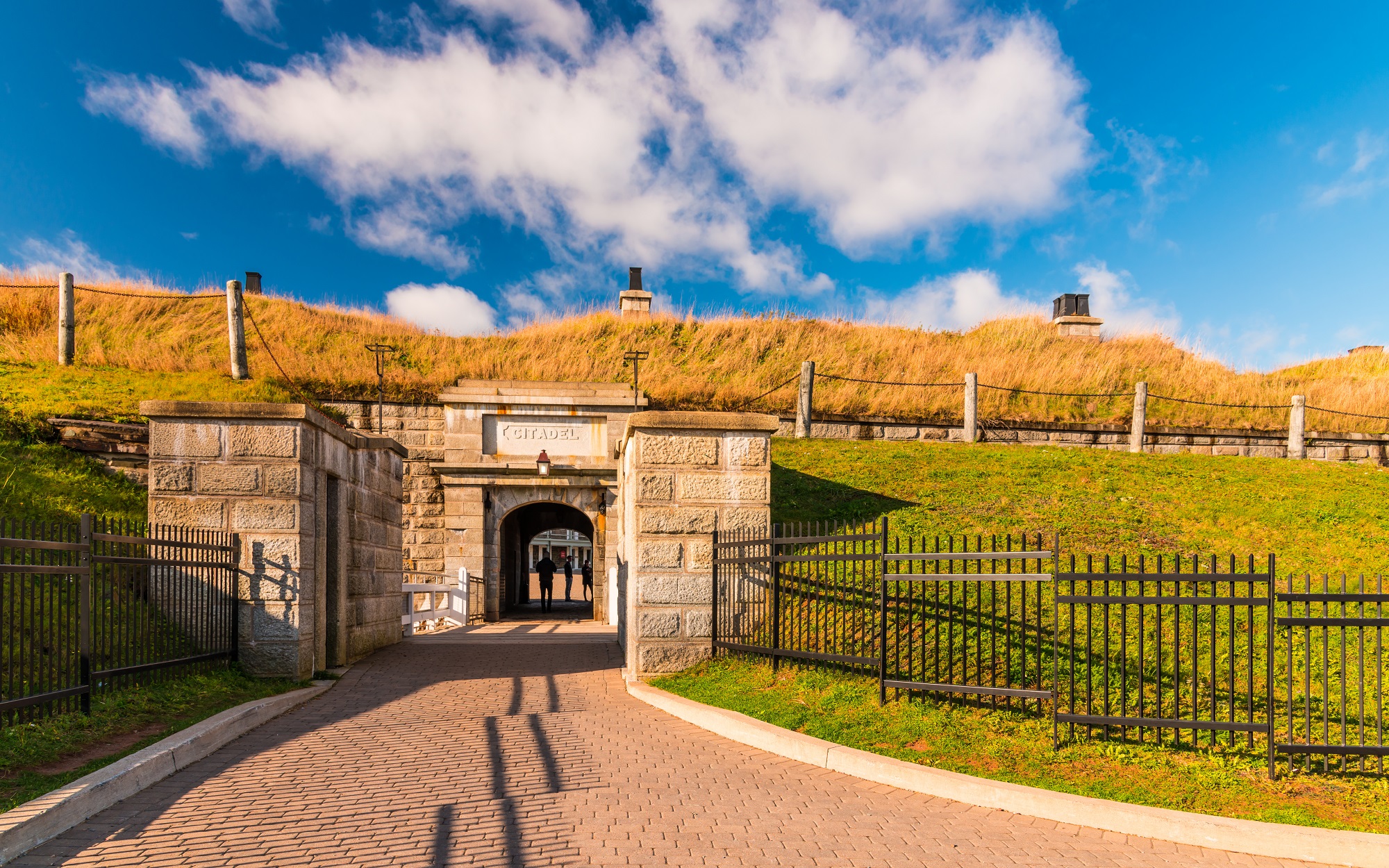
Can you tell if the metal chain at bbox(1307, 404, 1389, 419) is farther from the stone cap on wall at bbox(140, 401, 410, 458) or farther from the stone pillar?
the stone cap on wall at bbox(140, 401, 410, 458)

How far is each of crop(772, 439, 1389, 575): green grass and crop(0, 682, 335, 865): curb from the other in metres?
7.51

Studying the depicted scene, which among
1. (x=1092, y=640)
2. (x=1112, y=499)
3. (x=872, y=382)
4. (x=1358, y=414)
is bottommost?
(x=1092, y=640)

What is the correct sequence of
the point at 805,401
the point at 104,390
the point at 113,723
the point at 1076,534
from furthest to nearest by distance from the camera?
the point at 805,401, the point at 104,390, the point at 1076,534, the point at 113,723

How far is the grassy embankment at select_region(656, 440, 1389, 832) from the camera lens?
16.7ft

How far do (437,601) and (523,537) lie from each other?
28.3 ft

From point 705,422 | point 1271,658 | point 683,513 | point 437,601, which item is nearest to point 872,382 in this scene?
point 437,601

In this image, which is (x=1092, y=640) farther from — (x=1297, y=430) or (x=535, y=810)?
(x=1297, y=430)

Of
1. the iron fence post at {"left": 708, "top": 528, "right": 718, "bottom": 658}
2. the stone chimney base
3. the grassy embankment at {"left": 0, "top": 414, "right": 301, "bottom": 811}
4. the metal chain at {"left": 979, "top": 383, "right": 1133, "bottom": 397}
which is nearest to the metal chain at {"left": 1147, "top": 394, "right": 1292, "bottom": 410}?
the metal chain at {"left": 979, "top": 383, "right": 1133, "bottom": 397}

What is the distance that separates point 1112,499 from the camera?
12336 mm

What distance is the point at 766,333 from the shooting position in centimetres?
2448

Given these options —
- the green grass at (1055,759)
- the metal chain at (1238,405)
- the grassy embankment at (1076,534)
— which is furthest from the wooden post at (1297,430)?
the green grass at (1055,759)

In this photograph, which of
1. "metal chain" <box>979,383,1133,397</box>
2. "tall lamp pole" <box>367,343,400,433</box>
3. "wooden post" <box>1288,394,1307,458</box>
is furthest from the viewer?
"metal chain" <box>979,383,1133,397</box>

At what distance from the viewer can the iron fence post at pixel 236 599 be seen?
804cm

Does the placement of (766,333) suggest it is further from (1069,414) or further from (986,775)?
(986,775)
